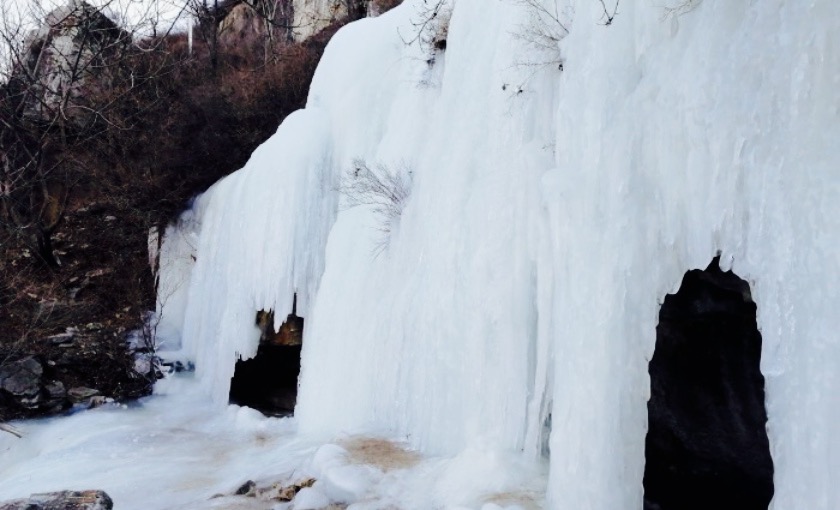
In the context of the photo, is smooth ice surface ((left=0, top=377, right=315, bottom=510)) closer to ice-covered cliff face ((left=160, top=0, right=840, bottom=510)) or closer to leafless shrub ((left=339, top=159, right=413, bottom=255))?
ice-covered cliff face ((left=160, top=0, right=840, bottom=510))

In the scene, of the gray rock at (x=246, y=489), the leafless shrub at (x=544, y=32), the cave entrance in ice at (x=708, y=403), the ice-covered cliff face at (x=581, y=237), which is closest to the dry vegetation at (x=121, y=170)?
the ice-covered cliff face at (x=581, y=237)

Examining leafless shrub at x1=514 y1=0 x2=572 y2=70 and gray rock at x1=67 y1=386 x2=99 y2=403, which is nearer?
leafless shrub at x1=514 y1=0 x2=572 y2=70

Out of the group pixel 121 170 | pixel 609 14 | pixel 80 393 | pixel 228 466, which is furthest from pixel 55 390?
pixel 609 14

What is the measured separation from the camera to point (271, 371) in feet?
26.4

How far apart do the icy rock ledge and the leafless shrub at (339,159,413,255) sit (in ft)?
10.0

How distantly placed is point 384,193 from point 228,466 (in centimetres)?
275

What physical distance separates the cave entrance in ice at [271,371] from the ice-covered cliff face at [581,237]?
65 cm

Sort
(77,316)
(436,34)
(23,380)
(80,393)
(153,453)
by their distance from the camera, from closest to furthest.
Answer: (153,453) → (436,34) → (23,380) → (80,393) → (77,316)

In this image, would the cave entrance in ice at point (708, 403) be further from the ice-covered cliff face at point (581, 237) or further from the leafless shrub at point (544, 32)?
the leafless shrub at point (544, 32)

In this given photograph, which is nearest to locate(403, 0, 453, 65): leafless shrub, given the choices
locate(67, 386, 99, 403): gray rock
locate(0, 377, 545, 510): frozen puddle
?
locate(0, 377, 545, 510): frozen puddle

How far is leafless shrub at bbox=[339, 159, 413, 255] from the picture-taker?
543 cm

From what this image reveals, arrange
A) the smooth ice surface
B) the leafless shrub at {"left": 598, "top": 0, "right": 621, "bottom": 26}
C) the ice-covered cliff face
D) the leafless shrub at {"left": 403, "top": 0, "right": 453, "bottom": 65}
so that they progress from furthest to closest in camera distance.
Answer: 1. the leafless shrub at {"left": 403, "top": 0, "right": 453, "bottom": 65}
2. the smooth ice surface
3. the leafless shrub at {"left": 598, "top": 0, "right": 621, "bottom": 26}
4. the ice-covered cliff face

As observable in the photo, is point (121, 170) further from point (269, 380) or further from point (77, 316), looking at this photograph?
point (269, 380)

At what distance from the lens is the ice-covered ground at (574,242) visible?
6.05ft
